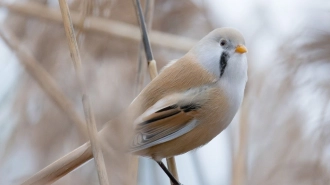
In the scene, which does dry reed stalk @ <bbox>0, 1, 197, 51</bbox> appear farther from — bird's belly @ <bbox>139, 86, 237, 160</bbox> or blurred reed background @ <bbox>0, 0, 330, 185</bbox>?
bird's belly @ <bbox>139, 86, 237, 160</bbox>

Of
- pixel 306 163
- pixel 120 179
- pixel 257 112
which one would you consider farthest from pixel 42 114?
pixel 306 163

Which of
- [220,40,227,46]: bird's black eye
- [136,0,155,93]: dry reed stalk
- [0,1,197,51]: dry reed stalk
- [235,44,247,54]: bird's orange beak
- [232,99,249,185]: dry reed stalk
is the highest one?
[0,1,197,51]: dry reed stalk

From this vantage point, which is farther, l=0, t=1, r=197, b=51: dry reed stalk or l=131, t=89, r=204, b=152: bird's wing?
l=0, t=1, r=197, b=51: dry reed stalk

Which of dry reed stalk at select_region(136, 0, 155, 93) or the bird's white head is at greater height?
dry reed stalk at select_region(136, 0, 155, 93)

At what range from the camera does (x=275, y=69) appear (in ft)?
7.15

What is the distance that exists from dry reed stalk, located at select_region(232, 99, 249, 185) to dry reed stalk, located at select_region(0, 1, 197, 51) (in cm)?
48

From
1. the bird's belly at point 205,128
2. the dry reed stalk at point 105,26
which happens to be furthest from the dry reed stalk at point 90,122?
the dry reed stalk at point 105,26

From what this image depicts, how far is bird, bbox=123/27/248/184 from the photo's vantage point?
1.82 m

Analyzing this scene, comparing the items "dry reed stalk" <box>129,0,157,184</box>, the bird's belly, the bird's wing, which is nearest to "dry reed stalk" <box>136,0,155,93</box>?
"dry reed stalk" <box>129,0,157,184</box>

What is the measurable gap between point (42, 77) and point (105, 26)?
16.5 inches

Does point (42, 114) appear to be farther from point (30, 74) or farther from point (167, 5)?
point (167, 5)

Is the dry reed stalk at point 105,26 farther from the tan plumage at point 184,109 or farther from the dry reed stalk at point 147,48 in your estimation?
the tan plumage at point 184,109

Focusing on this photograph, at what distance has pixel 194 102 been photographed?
6.01 feet

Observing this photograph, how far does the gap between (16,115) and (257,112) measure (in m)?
1.13
